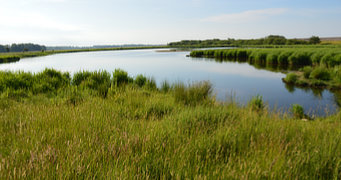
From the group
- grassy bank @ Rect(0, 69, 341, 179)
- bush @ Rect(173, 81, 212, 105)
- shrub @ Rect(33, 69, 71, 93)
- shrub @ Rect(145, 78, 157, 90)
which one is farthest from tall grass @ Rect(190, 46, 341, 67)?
shrub @ Rect(33, 69, 71, 93)

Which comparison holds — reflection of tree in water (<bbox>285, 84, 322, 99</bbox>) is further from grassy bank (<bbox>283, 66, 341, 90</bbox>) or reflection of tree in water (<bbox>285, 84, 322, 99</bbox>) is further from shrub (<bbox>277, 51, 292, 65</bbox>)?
shrub (<bbox>277, 51, 292, 65</bbox>)

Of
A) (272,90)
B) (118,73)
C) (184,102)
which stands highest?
(118,73)

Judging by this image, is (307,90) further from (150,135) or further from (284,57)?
(150,135)

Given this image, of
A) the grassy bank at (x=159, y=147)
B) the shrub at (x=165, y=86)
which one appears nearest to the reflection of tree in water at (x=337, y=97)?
the shrub at (x=165, y=86)

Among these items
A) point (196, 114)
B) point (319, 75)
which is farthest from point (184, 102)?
point (319, 75)

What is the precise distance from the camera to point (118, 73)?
11570mm

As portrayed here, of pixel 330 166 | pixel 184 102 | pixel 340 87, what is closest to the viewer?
pixel 330 166

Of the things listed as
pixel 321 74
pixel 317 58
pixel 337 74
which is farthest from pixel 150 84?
pixel 317 58

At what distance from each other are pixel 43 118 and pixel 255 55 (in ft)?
123

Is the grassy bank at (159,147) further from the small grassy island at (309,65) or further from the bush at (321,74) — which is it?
the bush at (321,74)

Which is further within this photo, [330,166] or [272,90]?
[272,90]

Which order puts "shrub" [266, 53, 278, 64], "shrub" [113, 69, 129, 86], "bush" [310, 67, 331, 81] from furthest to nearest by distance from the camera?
1. "shrub" [266, 53, 278, 64]
2. "bush" [310, 67, 331, 81]
3. "shrub" [113, 69, 129, 86]

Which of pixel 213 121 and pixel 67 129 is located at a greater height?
pixel 67 129

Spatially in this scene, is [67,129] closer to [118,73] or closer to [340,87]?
[118,73]
